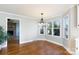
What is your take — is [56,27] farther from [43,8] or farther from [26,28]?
[26,28]

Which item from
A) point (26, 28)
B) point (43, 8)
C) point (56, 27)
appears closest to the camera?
A: point (43, 8)

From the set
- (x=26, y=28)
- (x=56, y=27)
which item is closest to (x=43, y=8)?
(x=56, y=27)

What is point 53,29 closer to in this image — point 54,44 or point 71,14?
point 54,44

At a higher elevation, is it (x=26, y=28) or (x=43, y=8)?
(x=43, y=8)

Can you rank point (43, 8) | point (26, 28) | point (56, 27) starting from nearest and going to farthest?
point (43, 8) < point (56, 27) < point (26, 28)

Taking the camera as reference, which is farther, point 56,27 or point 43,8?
point 56,27

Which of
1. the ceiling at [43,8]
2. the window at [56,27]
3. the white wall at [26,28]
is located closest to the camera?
the ceiling at [43,8]

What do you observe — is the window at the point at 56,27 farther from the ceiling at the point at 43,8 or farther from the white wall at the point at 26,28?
the white wall at the point at 26,28

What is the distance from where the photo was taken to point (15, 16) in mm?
5605

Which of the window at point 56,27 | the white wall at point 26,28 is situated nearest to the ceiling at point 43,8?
the window at point 56,27

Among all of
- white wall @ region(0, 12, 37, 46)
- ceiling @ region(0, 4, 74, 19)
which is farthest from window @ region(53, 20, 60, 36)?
white wall @ region(0, 12, 37, 46)

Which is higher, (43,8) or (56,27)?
(43,8)

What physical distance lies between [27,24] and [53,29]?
7.42ft
